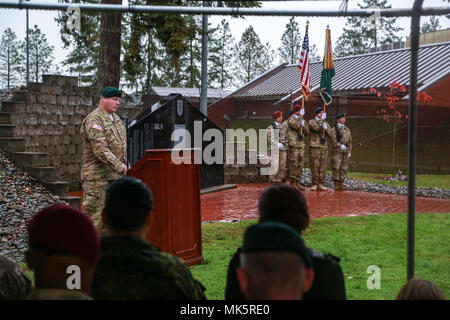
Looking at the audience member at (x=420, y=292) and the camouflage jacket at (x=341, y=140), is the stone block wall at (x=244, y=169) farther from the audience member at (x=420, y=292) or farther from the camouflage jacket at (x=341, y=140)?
the audience member at (x=420, y=292)

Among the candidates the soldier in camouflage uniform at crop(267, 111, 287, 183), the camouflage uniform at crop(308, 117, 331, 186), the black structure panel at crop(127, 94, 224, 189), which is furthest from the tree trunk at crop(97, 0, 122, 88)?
the camouflage uniform at crop(308, 117, 331, 186)

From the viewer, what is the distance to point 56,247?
1978 millimetres

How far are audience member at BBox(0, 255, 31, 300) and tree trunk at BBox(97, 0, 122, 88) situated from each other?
26.7 feet

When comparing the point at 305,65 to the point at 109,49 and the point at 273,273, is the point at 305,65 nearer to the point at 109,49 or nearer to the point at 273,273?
the point at 109,49

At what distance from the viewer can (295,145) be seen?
14.0 m

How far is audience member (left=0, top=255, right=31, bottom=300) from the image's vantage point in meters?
2.24

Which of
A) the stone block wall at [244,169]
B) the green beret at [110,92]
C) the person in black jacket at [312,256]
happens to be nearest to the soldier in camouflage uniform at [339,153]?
the stone block wall at [244,169]

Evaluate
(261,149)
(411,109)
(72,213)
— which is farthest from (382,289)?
(261,149)

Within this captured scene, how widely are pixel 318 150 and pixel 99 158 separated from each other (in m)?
9.00

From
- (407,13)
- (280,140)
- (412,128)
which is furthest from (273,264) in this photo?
(280,140)

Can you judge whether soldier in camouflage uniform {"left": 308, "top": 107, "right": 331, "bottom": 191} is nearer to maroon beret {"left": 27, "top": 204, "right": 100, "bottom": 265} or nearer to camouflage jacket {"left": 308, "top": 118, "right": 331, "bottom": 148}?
camouflage jacket {"left": 308, "top": 118, "right": 331, "bottom": 148}
